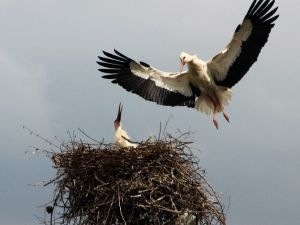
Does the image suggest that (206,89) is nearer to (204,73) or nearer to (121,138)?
(204,73)

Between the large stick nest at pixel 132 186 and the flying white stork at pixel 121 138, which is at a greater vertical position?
the flying white stork at pixel 121 138

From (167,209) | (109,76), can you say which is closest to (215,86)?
(109,76)

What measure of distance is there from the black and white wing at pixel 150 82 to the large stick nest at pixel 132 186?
2.50m

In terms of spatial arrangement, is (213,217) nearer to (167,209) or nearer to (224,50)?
(167,209)

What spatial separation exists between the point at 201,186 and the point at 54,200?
1.66m

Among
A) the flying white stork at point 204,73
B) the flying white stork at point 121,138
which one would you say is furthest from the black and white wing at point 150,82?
the flying white stork at point 121,138

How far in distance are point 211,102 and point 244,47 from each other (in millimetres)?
996

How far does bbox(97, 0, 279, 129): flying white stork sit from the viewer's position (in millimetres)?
10000

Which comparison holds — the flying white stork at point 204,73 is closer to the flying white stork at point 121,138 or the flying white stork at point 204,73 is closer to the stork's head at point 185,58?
the stork's head at point 185,58

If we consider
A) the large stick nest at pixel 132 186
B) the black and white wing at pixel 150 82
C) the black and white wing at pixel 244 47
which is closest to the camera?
the large stick nest at pixel 132 186

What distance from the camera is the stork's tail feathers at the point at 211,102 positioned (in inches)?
413

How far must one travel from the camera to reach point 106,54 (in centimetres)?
1055

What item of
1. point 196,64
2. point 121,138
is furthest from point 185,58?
point 121,138

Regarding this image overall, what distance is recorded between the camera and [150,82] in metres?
10.8
